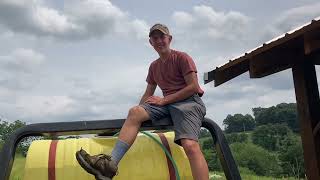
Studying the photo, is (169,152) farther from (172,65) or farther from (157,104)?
(172,65)

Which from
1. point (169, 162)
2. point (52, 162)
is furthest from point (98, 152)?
point (169, 162)

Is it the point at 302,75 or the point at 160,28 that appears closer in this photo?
the point at 160,28

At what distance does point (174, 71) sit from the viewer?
3010 millimetres

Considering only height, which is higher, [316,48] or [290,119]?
[290,119]

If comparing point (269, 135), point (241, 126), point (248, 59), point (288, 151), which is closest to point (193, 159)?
point (248, 59)

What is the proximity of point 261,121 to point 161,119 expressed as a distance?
292ft

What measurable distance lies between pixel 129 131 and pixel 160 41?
687 mm

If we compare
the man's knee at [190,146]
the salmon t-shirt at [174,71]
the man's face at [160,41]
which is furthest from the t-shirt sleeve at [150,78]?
the man's knee at [190,146]

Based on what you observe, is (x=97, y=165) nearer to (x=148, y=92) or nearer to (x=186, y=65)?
(x=186, y=65)

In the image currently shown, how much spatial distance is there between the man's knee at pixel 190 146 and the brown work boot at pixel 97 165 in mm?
456

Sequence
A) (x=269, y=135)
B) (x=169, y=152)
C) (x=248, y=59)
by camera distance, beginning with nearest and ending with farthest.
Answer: (x=169, y=152) < (x=248, y=59) < (x=269, y=135)

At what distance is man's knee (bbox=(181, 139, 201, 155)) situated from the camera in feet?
8.54

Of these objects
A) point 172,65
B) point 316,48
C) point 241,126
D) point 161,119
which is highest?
point 241,126

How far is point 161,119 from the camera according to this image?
9.20ft
